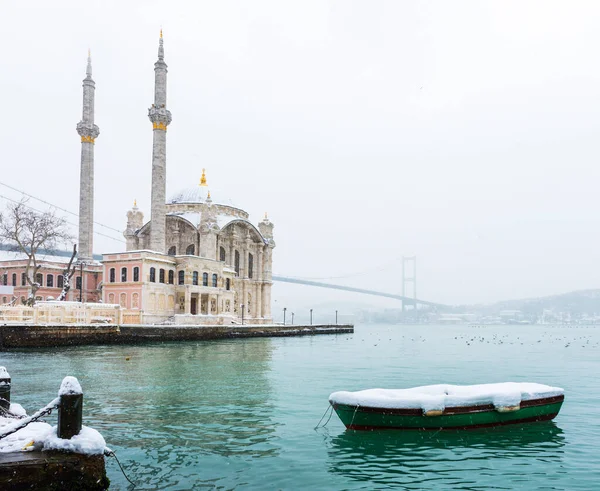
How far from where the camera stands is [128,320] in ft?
160

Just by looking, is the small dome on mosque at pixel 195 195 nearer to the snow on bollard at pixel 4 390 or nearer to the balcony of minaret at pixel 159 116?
the balcony of minaret at pixel 159 116

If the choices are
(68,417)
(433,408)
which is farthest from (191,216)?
(68,417)

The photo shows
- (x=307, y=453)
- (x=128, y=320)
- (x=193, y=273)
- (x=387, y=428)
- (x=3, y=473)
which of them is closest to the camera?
(x=3, y=473)

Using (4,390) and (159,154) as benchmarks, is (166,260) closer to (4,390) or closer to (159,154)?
(159,154)

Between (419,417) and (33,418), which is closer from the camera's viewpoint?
(33,418)

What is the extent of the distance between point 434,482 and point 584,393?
12896mm

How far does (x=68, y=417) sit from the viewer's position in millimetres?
7141

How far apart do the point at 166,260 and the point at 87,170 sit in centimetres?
1418

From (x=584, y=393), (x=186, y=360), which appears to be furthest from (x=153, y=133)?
(x=584, y=393)

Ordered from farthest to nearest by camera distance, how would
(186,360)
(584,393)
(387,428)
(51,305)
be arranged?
(51,305) → (186,360) → (584,393) → (387,428)

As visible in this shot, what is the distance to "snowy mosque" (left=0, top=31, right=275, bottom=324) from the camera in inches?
2040

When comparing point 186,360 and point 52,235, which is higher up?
point 52,235

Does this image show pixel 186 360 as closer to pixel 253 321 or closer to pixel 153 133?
pixel 153 133

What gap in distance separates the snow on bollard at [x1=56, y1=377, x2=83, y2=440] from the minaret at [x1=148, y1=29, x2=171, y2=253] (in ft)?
159
